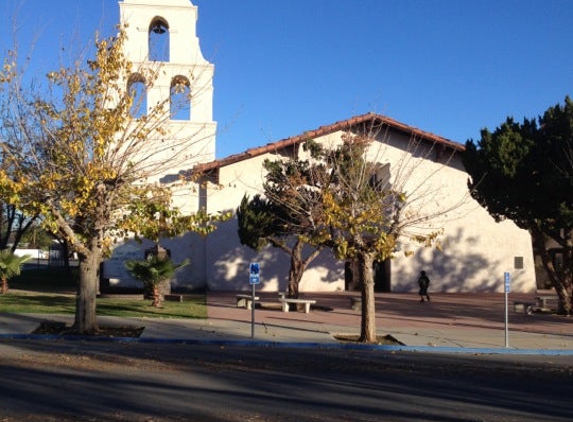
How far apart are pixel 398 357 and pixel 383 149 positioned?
→ 19.2 m

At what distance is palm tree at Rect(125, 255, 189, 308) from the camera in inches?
908

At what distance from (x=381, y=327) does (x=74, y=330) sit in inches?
330

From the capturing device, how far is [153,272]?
2291cm

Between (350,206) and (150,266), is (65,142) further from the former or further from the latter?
(150,266)

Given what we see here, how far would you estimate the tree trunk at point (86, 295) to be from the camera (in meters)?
16.3

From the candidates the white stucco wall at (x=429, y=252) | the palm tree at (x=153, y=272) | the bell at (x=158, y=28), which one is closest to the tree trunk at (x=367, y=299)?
the palm tree at (x=153, y=272)

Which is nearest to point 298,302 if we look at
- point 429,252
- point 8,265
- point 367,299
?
point 367,299

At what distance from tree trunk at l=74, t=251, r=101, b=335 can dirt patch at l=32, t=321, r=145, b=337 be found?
202 millimetres

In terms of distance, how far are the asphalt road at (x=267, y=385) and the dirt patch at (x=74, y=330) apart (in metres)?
1.98

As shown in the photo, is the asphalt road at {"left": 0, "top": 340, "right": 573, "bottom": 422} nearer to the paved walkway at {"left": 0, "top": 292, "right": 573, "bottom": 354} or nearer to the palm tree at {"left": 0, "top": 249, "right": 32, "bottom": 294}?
the paved walkway at {"left": 0, "top": 292, "right": 573, "bottom": 354}

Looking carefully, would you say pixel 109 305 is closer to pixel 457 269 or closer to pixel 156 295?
pixel 156 295

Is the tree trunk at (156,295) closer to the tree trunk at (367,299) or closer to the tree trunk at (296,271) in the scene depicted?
the tree trunk at (296,271)

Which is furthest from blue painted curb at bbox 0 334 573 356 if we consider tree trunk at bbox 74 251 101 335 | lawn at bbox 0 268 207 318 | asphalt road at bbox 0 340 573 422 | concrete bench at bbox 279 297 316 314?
concrete bench at bbox 279 297 316 314

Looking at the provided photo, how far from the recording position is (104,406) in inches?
313
